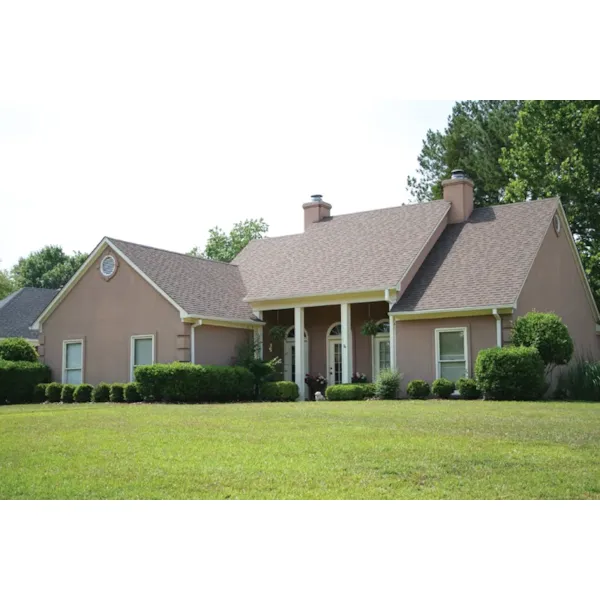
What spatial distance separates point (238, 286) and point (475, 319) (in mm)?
8128

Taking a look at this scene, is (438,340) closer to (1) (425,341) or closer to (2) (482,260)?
(1) (425,341)

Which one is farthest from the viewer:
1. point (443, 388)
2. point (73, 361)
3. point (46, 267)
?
point (46, 267)

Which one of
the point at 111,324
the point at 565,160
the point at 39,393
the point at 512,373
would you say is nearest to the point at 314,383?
the point at 111,324

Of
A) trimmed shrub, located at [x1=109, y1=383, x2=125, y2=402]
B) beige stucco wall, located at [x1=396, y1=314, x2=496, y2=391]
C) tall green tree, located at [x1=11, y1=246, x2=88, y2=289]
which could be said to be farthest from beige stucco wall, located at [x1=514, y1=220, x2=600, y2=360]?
tall green tree, located at [x1=11, y1=246, x2=88, y2=289]

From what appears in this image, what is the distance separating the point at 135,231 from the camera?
23.6 m

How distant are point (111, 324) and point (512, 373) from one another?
11.5 m

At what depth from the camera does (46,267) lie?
56.4 m

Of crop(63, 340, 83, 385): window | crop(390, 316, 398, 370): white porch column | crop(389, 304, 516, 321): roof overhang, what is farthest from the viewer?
crop(63, 340, 83, 385): window

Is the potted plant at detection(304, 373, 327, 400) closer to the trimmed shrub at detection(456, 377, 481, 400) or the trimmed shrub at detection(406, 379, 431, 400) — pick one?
the trimmed shrub at detection(406, 379, 431, 400)

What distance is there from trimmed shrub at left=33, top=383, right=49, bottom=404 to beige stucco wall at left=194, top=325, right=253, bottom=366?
4891mm

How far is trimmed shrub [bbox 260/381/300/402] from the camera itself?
2066cm
